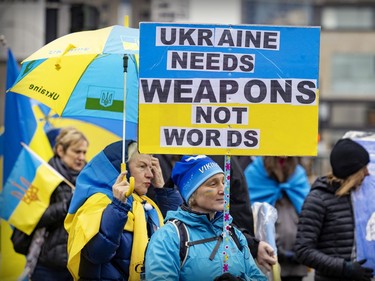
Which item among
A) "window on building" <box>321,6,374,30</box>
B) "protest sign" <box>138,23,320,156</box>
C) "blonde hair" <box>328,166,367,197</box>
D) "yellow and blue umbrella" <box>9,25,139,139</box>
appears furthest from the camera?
"window on building" <box>321,6,374,30</box>

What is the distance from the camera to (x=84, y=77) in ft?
22.6

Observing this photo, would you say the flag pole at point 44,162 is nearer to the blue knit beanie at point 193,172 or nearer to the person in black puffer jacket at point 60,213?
the person in black puffer jacket at point 60,213

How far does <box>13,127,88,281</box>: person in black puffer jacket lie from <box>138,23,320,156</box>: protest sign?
2677mm

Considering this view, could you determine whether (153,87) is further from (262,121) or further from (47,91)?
(47,91)

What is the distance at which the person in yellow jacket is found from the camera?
19.5ft

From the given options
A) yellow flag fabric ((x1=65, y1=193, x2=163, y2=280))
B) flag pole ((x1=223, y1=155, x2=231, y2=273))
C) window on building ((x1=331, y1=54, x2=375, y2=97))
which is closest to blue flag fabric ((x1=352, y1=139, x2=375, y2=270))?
yellow flag fabric ((x1=65, y1=193, x2=163, y2=280))

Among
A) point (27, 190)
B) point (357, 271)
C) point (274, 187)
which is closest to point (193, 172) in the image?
point (357, 271)

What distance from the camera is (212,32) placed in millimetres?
5777

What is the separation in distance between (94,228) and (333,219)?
2.19 m

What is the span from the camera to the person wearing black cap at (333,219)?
295 inches

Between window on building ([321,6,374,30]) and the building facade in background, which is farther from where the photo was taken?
window on building ([321,6,374,30])

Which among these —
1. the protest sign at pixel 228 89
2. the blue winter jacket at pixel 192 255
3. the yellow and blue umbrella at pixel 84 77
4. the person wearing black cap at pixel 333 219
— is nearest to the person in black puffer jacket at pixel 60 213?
the yellow and blue umbrella at pixel 84 77

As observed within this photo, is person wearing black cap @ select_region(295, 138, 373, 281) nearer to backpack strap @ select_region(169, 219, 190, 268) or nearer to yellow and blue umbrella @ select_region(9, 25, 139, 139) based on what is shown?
yellow and blue umbrella @ select_region(9, 25, 139, 139)

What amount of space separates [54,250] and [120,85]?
185 centimetres
